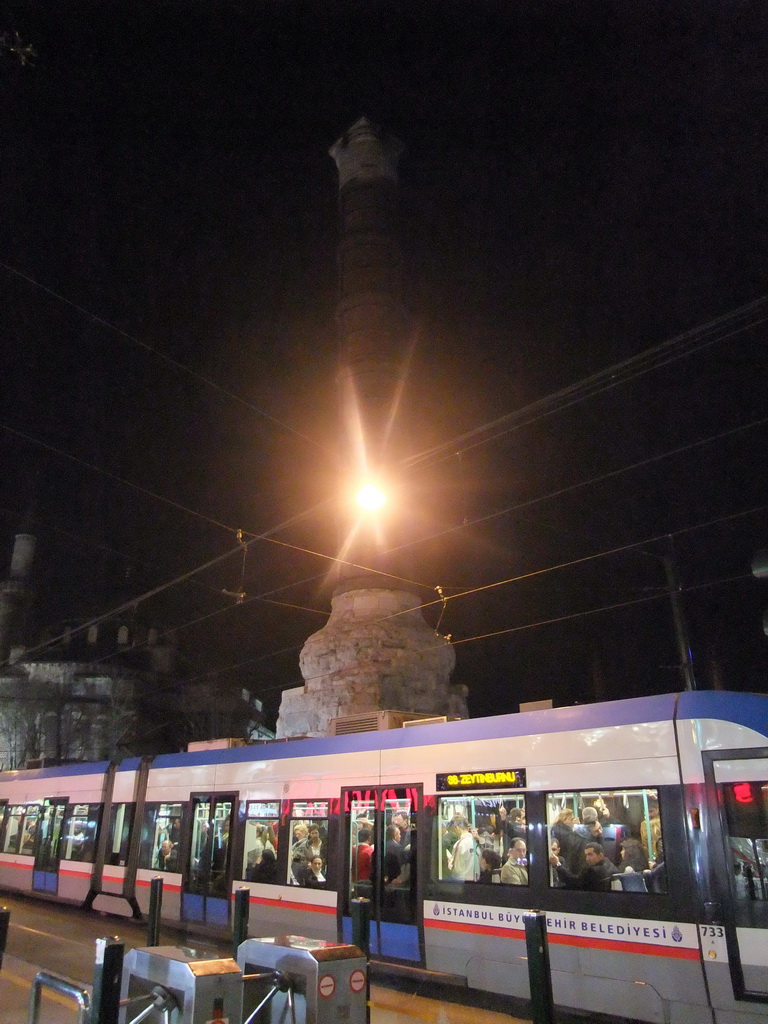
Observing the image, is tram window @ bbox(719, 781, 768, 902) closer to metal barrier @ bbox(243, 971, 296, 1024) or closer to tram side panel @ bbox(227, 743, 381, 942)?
metal barrier @ bbox(243, 971, 296, 1024)

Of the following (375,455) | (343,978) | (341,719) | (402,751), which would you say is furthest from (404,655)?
(343,978)

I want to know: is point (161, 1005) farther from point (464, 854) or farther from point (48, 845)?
point (48, 845)

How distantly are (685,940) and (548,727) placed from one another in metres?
2.11

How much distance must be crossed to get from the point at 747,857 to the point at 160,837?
9.44m

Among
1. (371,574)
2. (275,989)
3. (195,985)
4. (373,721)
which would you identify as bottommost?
(275,989)

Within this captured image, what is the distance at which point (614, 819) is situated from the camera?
22.4 ft

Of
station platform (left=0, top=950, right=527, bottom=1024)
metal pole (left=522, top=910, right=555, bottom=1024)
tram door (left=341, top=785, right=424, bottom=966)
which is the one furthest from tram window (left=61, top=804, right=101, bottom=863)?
metal pole (left=522, top=910, right=555, bottom=1024)

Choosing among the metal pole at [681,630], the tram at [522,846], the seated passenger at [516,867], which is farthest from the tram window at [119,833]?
the metal pole at [681,630]

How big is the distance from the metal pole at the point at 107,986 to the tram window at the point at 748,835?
4.71 meters

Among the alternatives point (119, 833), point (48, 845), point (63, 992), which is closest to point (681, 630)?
point (119, 833)

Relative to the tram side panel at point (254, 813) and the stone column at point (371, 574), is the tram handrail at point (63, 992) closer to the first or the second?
the tram side panel at point (254, 813)

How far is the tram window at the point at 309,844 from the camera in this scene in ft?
30.2

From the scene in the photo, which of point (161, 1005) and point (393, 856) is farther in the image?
point (393, 856)

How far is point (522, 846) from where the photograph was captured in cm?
738
